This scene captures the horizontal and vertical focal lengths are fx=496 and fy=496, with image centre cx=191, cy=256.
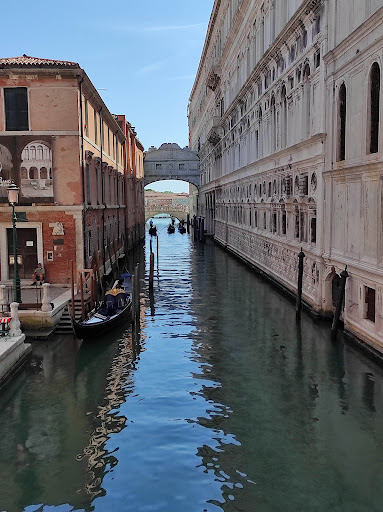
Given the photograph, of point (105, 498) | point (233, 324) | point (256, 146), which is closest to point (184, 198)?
point (256, 146)

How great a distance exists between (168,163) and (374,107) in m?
47.8

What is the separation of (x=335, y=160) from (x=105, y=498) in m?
11.2

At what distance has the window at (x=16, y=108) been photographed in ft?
58.9

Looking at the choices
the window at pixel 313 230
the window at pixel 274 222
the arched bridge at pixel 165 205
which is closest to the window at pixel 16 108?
the window at pixel 313 230

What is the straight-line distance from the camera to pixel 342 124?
563 inches

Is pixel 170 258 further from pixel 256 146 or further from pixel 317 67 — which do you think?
pixel 317 67

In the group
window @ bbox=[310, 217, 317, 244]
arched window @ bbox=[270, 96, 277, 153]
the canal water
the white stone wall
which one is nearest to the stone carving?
the canal water

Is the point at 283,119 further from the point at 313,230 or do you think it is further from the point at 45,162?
the point at 45,162

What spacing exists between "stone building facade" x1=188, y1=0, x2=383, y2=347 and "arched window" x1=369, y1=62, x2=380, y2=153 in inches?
0.9

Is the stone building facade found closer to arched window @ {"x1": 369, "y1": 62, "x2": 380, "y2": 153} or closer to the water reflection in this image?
arched window @ {"x1": 369, "y1": 62, "x2": 380, "y2": 153}

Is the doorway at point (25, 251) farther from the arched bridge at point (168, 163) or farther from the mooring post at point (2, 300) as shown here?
the arched bridge at point (168, 163)

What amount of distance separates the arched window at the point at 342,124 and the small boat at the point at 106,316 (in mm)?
8296

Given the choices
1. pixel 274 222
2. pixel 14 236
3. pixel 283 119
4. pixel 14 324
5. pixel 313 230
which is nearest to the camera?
pixel 14 324

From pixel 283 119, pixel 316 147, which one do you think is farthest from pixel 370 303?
pixel 283 119
